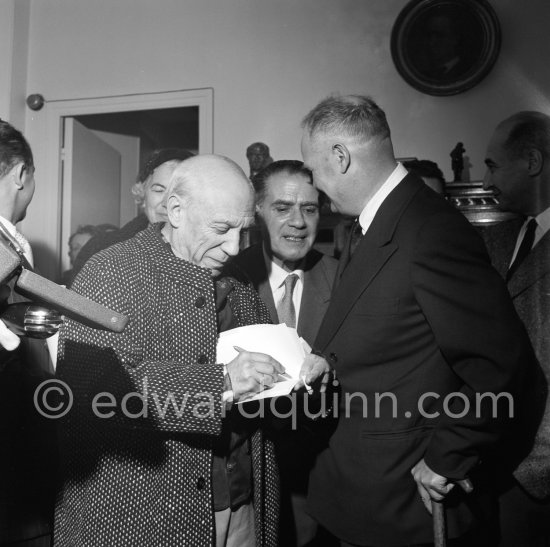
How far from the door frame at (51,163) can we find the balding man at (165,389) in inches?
139

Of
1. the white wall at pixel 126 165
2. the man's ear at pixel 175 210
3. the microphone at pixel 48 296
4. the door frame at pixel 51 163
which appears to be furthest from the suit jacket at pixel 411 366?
the white wall at pixel 126 165

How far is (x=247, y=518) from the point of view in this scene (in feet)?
5.38

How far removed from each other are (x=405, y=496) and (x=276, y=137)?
11.2ft

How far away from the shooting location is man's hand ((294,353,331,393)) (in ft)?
4.63

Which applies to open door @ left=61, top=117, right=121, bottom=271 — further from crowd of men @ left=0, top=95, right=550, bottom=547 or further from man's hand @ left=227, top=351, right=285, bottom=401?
man's hand @ left=227, top=351, right=285, bottom=401

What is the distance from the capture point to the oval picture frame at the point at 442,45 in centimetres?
413

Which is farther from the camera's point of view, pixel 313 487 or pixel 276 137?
pixel 276 137

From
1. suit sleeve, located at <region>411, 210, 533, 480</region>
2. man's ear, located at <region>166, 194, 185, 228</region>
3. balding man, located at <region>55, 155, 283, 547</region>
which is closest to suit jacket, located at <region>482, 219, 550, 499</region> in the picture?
suit sleeve, located at <region>411, 210, 533, 480</region>

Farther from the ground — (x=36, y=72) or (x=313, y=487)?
(x=36, y=72)

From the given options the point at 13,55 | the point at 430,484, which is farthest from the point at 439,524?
the point at 13,55

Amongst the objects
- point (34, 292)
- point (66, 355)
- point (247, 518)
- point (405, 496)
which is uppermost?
point (34, 292)

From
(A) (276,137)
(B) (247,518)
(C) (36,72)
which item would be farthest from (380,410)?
(C) (36,72)

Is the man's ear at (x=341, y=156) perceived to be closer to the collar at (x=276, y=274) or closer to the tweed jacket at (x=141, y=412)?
the tweed jacket at (x=141, y=412)

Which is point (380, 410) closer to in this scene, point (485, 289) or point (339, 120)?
point (485, 289)
